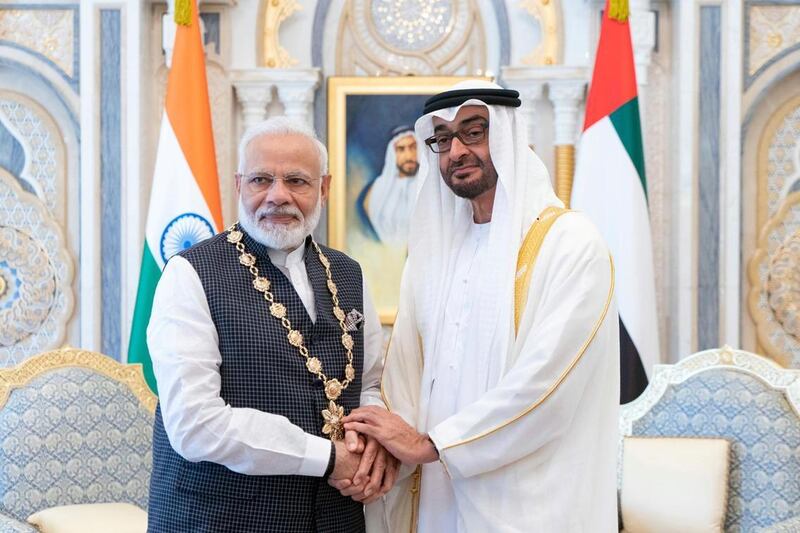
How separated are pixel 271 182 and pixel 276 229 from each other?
0.12 m

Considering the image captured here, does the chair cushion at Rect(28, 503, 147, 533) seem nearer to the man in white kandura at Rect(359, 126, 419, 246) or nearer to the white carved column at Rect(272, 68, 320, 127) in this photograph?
the man in white kandura at Rect(359, 126, 419, 246)

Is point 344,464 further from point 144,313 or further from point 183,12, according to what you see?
point 183,12

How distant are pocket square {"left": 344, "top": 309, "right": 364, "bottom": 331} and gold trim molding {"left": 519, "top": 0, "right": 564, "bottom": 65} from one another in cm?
312

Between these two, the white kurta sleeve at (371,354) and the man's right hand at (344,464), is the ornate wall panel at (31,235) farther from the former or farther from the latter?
the man's right hand at (344,464)

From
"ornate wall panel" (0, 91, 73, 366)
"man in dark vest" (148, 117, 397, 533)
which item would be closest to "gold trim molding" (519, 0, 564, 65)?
"ornate wall panel" (0, 91, 73, 366)

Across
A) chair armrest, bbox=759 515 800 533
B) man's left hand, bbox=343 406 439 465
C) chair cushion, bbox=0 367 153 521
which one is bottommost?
chair armrest, bbox=759 515 800 533

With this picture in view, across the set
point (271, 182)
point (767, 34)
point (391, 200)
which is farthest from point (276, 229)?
point (767, 34)

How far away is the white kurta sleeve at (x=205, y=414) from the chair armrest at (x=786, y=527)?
2.12 m

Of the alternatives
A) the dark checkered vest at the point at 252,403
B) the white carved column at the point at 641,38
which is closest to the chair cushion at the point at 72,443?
the dark checkered vest at the point at 252,403

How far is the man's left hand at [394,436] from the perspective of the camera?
236 centimetres

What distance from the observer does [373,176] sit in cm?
535

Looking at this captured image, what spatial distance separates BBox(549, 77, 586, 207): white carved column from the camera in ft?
17.2

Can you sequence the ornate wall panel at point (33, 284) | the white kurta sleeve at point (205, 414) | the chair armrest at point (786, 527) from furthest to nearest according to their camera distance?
the ornate wall panel at point (33, 284), the chair armrest at point (786, 527), the white kurta sleeve at point (205, 414)

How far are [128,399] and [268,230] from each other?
1.84 m
